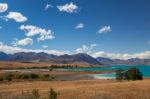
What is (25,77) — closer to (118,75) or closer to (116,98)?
(118,75)

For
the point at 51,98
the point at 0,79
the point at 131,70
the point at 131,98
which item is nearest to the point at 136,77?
the point at 131,70

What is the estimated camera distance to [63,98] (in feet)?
127

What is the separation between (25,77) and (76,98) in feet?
294

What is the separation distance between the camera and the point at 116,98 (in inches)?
1420

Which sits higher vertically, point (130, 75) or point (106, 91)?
point (130, 75)

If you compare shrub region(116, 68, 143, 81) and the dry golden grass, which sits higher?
shrub region(116, 68, 143, 81)

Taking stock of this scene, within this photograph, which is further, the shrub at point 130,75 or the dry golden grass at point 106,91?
the shrub at point 130,75

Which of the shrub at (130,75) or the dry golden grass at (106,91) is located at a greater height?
the shrub at (130,75)

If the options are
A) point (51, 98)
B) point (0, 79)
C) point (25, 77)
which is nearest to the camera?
point (51, 98)

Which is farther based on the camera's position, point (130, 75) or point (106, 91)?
point (130, 75)

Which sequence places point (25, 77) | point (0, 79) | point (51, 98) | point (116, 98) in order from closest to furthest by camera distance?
point (51, 98)
point (116, 98)
point (0, 79)
point (25, 77)

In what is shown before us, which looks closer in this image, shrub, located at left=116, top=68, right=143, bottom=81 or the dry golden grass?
the dry golden grass

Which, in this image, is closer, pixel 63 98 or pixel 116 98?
pixel 116 98

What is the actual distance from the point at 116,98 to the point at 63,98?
6.73 m
